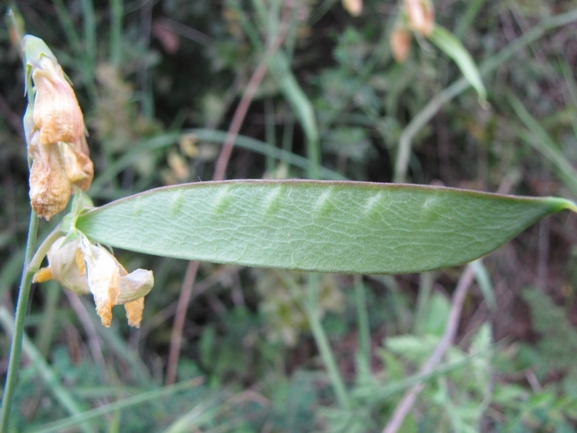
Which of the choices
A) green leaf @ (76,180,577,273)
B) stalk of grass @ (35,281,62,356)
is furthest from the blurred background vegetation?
green leaf @ (76,180,577,273)

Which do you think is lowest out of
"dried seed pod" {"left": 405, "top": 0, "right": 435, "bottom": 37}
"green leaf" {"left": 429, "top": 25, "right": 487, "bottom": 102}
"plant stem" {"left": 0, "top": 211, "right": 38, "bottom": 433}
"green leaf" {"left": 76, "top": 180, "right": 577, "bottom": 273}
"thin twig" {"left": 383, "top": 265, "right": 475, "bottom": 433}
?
"thin twig" {"left": 383, "top": 265, "right": 475, "bottom": 433}

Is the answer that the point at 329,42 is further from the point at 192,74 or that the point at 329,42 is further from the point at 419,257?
the point at 419,257

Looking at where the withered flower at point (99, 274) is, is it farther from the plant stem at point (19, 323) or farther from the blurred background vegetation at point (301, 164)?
the blurred background vegetation at point (301, 164)

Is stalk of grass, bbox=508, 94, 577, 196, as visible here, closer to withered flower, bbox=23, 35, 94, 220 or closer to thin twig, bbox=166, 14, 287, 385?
thin twig, bbox=166, 14, 287, 385

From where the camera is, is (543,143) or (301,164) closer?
(301,164)

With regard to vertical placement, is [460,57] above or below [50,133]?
above

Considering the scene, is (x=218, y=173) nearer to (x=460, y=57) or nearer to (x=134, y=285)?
(x=460, y=57)

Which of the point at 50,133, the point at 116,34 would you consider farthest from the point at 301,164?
the point at 50,133
